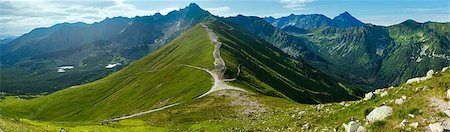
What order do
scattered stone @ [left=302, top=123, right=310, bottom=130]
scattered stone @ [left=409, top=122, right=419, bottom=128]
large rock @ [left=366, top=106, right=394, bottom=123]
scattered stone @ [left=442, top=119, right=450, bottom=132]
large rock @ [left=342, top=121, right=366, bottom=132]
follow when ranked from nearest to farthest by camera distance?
scattered stone @ [left=442, top=119, right=450, bottom=132]
scattered stone @ [left=409, top=122, right=419, bottom=128]
large rock @ [left=366, top=106, right=394, bottom=123]
large rock @ [left=342, top=121, right=366, bottom=132]
scattered stone @ [left=302, top=123, right=310, bottom=130]

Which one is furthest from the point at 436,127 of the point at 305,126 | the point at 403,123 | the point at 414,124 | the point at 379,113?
the point at 305,126

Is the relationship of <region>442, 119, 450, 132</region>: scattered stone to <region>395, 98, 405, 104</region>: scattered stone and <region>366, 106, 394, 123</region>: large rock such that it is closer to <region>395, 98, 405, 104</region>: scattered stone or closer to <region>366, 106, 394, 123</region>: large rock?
<region>366, 106, 394, 123</region>: large rock

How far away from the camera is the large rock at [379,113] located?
29.4 metres

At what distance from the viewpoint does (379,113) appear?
30.0m

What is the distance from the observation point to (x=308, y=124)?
37.9m

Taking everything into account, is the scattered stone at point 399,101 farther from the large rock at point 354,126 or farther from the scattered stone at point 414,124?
the scattered stone at point 414,124

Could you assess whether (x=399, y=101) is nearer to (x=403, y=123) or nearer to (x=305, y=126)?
(x=403, y=123)

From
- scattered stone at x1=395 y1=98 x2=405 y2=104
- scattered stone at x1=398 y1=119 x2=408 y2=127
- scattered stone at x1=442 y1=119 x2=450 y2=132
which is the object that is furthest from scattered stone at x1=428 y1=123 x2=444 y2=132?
scattered stone at x1=395 y1=98 x2=405 y2=104

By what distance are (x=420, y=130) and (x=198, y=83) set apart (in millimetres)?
131208

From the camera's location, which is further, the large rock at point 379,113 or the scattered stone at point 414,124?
the large rock at point 379,113

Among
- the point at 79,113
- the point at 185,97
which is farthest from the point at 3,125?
the point at 79,113

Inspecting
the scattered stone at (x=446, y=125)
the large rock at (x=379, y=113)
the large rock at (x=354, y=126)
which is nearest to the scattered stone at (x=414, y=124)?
the scattered stone at (x=446, y=125)

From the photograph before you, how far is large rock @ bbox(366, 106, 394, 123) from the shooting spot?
29.4 m

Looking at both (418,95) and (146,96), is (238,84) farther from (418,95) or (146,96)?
(418,95)
